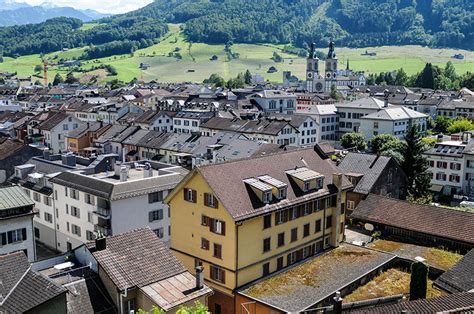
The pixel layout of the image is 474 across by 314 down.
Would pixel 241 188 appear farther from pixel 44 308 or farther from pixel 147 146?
pixel 147 146

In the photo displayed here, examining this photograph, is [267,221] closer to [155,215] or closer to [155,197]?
[155,197]

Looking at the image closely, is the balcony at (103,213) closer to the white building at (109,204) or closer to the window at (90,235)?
the white building at (109,204)

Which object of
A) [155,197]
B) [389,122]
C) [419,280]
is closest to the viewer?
[419,280]

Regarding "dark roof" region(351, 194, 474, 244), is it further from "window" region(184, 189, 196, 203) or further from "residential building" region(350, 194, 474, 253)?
"window" region(184, 189, 196, 203)

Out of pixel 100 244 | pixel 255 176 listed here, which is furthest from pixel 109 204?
pixel 100 244

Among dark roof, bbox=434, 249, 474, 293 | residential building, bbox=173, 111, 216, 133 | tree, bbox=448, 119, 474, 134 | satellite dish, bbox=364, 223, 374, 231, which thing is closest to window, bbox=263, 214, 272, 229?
dark roof, bbox=434, 249, 474, 293
